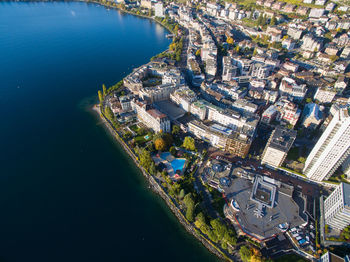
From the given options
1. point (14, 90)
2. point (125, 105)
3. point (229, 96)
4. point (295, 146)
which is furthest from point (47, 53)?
point (295, 146)

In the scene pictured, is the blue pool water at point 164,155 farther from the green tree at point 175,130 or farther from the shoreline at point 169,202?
the green tree at point 175,130

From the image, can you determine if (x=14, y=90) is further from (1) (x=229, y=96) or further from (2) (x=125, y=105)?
(1) (x=229, y=96)

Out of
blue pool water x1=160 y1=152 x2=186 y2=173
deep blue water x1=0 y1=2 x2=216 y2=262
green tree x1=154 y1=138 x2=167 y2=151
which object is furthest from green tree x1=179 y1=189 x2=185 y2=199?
green tree x1=154 y1=138 x2=167 y2=151

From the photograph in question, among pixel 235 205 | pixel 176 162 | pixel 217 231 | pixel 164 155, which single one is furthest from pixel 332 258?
pixel 164 155

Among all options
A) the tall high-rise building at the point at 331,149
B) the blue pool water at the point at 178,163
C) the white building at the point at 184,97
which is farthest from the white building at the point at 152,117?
the tall high-rise building at the point at 331,149

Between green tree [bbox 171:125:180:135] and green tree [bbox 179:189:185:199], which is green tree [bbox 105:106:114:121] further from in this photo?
green tree [bbox 179:189:185:199]

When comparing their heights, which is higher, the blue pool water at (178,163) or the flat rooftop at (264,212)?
the flat rooftop at (264,212)
